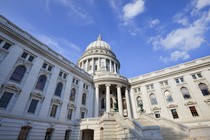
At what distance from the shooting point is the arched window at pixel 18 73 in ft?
57.8

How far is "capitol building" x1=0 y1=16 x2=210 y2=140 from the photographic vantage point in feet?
52.3

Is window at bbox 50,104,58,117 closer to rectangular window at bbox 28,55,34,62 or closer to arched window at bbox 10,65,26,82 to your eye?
arched window at bbox 10,65,26,82

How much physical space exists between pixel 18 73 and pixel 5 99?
13.7 feet

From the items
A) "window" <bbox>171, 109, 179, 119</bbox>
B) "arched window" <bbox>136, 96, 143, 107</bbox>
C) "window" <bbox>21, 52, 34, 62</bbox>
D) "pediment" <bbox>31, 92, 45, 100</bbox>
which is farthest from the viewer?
"arched window" <bbox>136, 96, 143, 107</bbox>

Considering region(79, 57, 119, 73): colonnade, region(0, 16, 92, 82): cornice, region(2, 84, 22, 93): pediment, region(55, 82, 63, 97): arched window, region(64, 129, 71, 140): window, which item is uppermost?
region(79, 57, 119, 73): colonnade

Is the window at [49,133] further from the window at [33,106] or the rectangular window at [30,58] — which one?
the rectangular window at [30,58]

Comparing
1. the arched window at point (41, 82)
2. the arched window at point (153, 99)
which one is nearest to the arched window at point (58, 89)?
the arched window at point (41, 82)

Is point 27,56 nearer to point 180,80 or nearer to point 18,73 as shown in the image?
point 18,73

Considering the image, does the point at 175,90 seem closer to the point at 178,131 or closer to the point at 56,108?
the point at 178,131

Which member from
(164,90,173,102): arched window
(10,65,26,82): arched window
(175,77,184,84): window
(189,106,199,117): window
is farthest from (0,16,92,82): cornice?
(189,106,199,117): window

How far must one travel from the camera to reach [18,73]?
1828cm

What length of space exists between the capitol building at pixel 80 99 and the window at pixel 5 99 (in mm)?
110

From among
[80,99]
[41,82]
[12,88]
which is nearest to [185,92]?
[80,99]

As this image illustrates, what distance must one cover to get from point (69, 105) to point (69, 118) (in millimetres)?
2522
